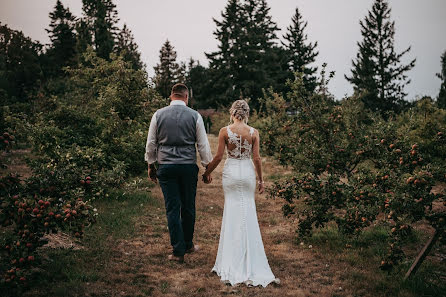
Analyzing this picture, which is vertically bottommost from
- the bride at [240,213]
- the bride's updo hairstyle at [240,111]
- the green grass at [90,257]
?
the green grass at [90,257]

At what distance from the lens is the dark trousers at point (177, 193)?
4.86 metres

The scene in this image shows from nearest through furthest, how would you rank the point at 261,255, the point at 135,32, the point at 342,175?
1. the point at 261,255
2. the point at 342,175
3. the point at 135,32

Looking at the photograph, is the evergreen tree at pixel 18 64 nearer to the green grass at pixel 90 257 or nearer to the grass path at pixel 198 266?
the green grass at pixel 90 257

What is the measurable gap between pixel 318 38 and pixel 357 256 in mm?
47676

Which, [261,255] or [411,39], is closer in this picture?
[261,255]

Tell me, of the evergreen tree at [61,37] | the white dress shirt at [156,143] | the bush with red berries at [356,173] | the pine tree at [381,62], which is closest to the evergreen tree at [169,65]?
the evergreen tree at [61,37]

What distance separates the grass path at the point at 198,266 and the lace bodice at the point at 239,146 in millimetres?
1665

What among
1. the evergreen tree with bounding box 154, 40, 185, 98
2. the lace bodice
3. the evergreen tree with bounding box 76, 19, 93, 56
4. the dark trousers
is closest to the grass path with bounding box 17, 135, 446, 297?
the dark trousers

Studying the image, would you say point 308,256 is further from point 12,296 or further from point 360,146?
point 12,296

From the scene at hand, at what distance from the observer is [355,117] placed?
311 inches

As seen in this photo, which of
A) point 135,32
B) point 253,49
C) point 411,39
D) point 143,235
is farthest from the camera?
point 135,32

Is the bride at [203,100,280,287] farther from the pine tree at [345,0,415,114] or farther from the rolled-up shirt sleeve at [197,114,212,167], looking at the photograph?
the pine tree at [345,0,415,114]

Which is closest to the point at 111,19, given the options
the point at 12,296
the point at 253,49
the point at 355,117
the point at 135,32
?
the point at 135,32

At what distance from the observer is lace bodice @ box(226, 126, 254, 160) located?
16.2ft
